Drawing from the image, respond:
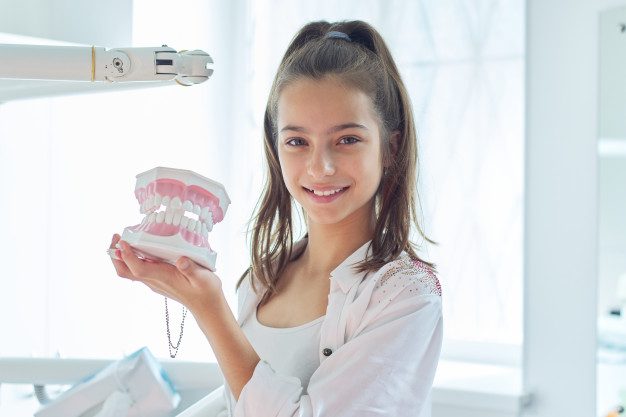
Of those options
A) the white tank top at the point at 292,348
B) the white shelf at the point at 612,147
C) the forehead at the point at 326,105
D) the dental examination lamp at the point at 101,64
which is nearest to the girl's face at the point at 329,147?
the forehead at the point at 326,105

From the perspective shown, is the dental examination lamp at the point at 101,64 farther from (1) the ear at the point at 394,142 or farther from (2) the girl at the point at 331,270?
(1) the ear at the point at 394,142

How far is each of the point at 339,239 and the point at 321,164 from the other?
16cm

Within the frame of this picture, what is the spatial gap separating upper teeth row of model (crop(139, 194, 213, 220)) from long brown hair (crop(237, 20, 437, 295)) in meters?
0.22

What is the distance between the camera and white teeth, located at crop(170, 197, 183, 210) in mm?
831

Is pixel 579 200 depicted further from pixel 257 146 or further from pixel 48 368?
pixel 48 368

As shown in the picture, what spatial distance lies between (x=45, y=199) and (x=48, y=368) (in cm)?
61

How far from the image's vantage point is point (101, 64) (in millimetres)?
728

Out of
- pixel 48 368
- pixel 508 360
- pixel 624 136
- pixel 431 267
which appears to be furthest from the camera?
pixel 508 360

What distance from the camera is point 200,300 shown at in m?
0.86

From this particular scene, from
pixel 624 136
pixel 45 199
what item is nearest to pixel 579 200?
pixel 624 136

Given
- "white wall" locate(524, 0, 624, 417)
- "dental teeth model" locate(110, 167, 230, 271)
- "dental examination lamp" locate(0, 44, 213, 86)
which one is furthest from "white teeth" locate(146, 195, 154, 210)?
"white wall" locate(524, 0, 624, 417)

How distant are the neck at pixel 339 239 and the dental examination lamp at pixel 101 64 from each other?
0.38 meters

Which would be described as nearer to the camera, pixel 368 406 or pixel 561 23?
pixel 368 406

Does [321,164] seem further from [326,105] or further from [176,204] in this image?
[176,204]
